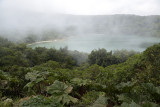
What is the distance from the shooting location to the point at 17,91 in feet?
13.8

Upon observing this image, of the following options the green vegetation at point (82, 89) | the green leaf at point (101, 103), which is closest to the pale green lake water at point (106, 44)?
the green vegetation at point (82, 89)

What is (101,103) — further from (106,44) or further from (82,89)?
(106,44)

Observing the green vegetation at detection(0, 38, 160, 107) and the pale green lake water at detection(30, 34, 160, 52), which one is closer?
the green vegetation at detection(0, 38, 160, 107)

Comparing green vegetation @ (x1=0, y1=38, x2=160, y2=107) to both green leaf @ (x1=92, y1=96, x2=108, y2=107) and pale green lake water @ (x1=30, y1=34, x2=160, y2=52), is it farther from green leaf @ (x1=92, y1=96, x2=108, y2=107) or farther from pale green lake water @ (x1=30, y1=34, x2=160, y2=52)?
pale green lake water @ (x1=30, y1=34, x2=160, y2=52)

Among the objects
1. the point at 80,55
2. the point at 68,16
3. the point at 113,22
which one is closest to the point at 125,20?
the point at 113,22

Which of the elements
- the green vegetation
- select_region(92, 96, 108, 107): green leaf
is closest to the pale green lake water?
the green vegetation

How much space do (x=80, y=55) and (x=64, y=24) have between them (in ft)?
327

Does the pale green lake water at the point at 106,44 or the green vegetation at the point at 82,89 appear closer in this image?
the green vegetation at the point at 82,89

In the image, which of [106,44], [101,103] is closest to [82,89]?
[101,103]

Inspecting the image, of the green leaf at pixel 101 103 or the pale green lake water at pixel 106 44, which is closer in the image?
the green leaf at pixel 101 103

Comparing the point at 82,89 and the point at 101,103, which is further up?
the point at 101,103

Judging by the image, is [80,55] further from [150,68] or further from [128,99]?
[128,99]

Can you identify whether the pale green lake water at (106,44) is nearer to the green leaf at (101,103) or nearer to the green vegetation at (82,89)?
the green vegetation at (82,89)

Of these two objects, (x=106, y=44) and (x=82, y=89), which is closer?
(x=82, y=89)
